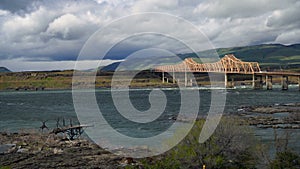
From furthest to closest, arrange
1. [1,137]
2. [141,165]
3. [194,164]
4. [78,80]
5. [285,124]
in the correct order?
1. [78,80]
2. [285,124]
3. [1,137]
4. [141,165]
5. [194,164]

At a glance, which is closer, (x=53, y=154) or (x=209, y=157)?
(x=209, y=157)

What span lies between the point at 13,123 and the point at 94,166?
1343 inches

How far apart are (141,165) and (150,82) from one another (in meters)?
168

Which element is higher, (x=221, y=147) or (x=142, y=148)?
(x=221, y=147)

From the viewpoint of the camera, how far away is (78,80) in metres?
170

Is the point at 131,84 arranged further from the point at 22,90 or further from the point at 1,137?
the point at 1,137

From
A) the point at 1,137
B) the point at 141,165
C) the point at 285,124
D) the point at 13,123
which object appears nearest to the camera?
the point at 141,165

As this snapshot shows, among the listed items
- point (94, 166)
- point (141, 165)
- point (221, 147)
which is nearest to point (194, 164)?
point (221, 147)

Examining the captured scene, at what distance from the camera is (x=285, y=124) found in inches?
1745

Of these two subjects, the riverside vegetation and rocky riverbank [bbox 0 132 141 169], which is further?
rocky riverbank [bbox 0 132 141 169]

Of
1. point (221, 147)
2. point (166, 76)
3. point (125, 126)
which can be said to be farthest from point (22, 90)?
point (221, 147)

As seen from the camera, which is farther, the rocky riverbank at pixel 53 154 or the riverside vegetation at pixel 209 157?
the rocky riverbank at pixel 53 154

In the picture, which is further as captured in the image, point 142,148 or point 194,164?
point 142,148

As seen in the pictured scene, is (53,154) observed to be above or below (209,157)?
below
